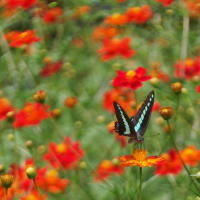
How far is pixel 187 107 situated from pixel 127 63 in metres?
0.50

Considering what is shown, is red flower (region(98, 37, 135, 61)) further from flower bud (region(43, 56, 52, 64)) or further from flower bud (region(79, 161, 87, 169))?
flower bud (region(79, 161, 87, 169))

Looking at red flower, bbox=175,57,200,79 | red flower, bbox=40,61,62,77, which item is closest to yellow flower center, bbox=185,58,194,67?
red flower, bbox=175,57,200,79

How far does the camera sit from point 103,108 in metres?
2.24

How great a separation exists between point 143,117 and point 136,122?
0.02 meters

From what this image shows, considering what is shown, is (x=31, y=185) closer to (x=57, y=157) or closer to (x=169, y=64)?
(x=57, y=157)

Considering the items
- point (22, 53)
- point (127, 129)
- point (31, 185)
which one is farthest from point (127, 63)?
point (127, 129)

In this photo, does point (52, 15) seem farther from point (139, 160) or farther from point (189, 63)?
point (139, 160)

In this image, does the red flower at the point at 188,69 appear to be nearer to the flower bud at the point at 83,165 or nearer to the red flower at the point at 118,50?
the red flower at the point at 118,50

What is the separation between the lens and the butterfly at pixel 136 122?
45.5 inches

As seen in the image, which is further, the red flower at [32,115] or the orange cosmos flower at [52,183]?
the red flower at [32,115]

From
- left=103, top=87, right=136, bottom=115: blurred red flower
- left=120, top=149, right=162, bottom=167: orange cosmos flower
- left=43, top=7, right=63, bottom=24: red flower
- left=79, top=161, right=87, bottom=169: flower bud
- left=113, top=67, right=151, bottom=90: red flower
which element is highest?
left=120, top=149, right=162, bottom=167: orange cosmos flower

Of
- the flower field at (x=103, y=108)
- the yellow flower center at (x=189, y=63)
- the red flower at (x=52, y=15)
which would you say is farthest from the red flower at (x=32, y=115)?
the red flower at (x=52, y=15)

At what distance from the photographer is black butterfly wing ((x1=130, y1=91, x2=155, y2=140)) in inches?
46.0

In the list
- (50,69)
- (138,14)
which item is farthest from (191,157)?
(50,69)
